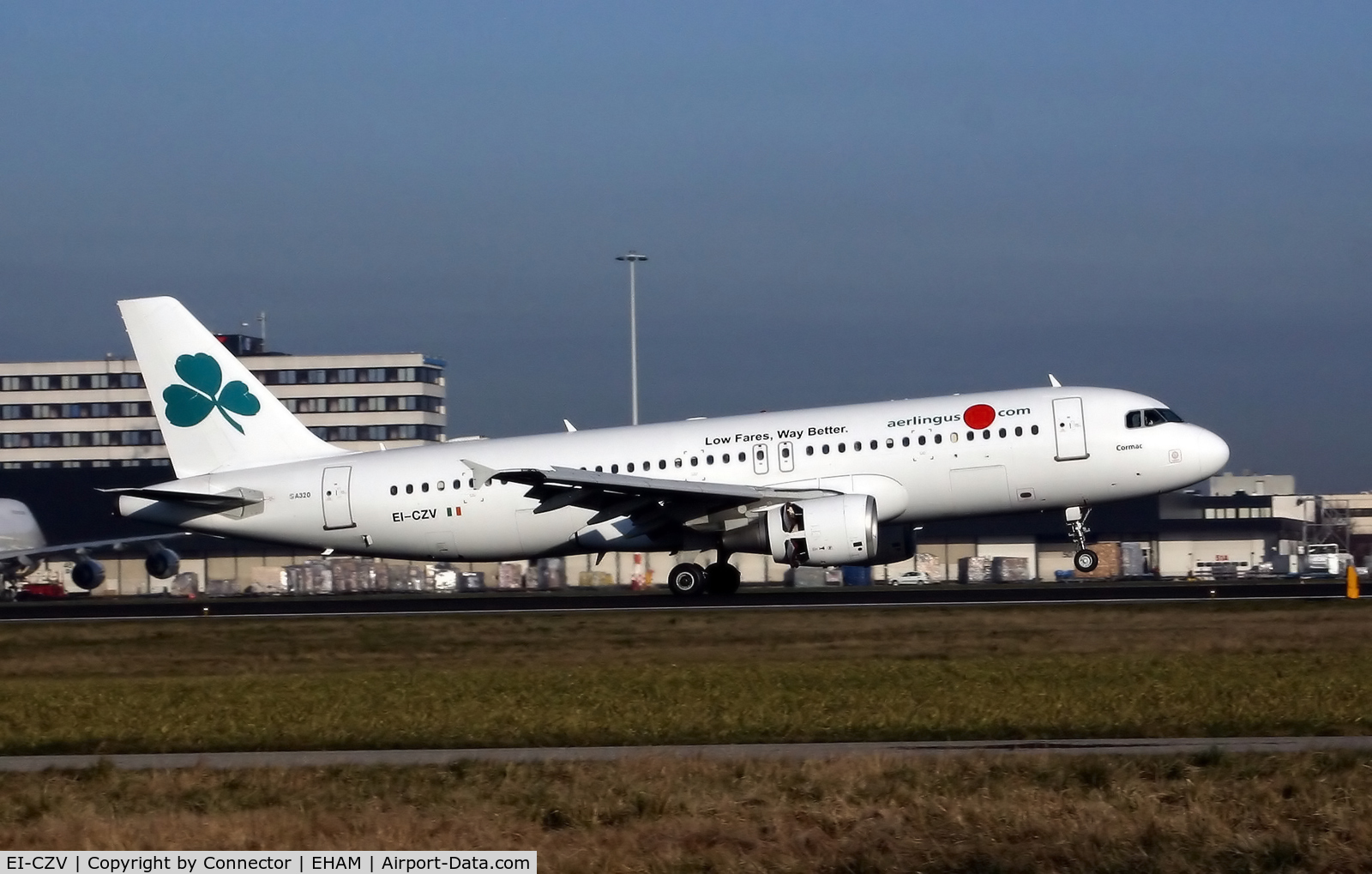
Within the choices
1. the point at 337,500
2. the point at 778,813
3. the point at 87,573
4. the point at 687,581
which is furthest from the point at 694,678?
the point at 87,573

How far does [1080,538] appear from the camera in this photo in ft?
122

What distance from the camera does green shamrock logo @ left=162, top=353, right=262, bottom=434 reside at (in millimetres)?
39938

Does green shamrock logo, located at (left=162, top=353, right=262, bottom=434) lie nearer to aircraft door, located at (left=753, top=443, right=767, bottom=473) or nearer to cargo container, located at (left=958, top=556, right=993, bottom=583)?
aircraft door, located at (left=753, top=443, right=767, bottom=473)

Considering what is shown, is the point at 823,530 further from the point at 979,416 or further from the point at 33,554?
the point at 33,554

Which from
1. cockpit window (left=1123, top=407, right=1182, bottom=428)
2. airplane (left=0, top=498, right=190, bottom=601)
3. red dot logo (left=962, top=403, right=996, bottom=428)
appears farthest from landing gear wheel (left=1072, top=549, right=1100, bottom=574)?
airplane (left=0, top=498, right=190, bottom=601)

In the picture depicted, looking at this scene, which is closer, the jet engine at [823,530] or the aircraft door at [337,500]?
the jet engine at [823,530]

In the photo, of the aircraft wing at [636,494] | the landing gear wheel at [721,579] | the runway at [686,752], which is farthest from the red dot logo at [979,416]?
the runway at [686,752]

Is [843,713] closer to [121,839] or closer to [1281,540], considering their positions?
[121,839]

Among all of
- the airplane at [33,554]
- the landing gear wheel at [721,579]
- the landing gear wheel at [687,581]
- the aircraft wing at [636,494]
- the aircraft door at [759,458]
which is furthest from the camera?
the airplane at [33,554]

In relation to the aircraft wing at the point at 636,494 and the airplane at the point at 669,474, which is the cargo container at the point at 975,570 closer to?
the airplane at the point at 669,474

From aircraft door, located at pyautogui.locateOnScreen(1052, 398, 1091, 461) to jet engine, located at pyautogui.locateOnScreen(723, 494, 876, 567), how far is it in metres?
4.35

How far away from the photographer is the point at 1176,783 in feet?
42.5

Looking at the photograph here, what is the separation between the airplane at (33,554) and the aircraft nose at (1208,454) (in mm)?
37956

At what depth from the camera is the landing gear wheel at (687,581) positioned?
38094 mm
